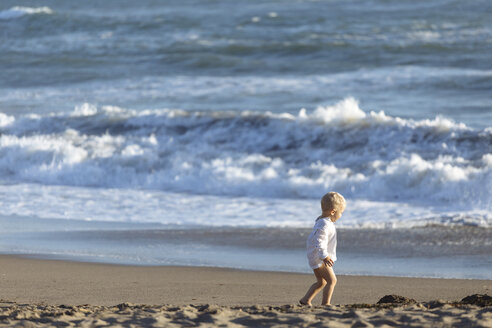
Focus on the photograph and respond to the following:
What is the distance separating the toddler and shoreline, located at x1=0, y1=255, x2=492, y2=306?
16.7 inches

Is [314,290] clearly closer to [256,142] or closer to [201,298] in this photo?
[201,298]

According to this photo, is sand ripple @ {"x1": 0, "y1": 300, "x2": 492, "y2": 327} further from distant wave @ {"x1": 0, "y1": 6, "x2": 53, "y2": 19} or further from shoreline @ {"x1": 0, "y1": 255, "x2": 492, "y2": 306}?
distant wave @ {"x1": 0, "y1": 6, "x2": 53, "y2": 19}

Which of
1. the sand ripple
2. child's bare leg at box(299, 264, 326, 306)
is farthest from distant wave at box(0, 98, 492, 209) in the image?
the sand ripple

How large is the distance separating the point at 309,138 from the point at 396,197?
11.8 feet

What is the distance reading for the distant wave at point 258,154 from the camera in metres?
10.9

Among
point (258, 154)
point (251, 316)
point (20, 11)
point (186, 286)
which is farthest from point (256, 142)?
point (20, 11)

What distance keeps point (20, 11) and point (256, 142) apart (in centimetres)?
2378

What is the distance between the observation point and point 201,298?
5.77 metres

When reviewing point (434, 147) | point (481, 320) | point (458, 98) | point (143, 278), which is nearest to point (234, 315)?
point (481, 320)

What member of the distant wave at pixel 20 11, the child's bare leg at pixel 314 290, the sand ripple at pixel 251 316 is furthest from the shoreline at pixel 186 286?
the distant wave at pixel 20 11

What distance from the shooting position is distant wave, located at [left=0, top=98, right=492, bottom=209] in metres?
10.9

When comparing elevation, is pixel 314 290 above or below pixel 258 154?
below

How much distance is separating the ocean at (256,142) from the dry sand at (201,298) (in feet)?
1.65

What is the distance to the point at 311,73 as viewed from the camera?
21172 mm
